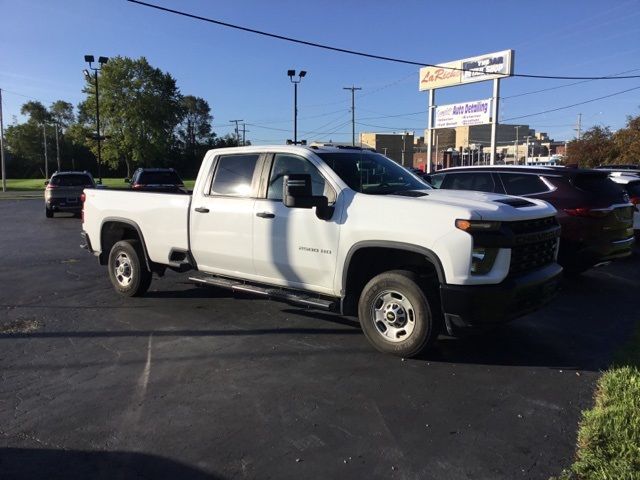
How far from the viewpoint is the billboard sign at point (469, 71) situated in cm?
3034

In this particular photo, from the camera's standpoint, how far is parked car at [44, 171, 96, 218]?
20.2 metres

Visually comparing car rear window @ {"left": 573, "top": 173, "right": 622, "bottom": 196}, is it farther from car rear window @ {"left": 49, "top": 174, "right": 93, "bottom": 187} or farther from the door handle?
car rear window @ {"left": 49, "top": 174, "right": 93, "bottom": 187}

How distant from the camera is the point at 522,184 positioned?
8234 mm

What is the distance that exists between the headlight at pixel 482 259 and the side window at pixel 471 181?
4323 mm

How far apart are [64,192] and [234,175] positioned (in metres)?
16.5

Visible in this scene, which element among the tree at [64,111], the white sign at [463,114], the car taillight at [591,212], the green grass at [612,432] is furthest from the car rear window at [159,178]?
the tree at [64,111]

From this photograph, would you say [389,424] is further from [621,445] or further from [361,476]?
[621,445]

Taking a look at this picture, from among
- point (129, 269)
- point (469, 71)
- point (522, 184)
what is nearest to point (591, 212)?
point (522, 184)

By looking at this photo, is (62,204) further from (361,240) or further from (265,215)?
(361,240)

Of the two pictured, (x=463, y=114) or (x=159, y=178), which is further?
(x=463, y=114)

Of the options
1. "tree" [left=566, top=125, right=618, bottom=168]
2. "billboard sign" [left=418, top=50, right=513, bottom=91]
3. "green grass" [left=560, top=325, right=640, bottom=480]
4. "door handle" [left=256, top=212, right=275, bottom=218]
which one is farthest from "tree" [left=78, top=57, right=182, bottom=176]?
"green grass" [left=560, top=325, right=640, bottom=480]

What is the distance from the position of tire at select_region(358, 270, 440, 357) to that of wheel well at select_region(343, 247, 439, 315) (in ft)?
0.46

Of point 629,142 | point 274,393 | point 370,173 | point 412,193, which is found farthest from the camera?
point 629,142

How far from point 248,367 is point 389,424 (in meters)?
1.58
